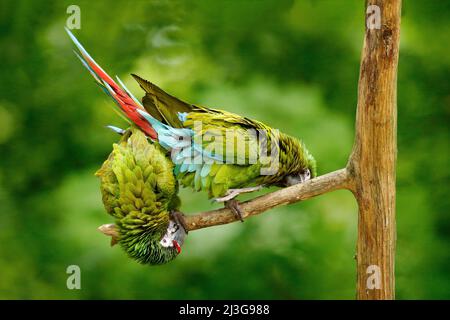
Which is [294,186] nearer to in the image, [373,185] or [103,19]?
[373,185]

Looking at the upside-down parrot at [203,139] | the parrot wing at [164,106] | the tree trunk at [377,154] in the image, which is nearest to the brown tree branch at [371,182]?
the tree trunk at [377,154]

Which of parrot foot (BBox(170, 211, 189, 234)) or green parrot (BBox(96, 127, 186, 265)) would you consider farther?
parrot foot (BBox(170, 211, 189, 234))

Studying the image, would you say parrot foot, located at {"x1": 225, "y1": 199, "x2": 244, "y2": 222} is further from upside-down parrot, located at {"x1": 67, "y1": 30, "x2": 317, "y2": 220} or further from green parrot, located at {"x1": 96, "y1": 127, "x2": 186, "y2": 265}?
green parrot, located at {"x1": 96, "y1": 127, "x2": 186, "y2": 265}

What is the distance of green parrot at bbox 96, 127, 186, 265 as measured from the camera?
157 centimetres

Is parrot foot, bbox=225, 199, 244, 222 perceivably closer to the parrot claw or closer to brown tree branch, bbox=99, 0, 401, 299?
brown tree branch, bbox=99, 0, 401, 299

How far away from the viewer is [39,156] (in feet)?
8.61

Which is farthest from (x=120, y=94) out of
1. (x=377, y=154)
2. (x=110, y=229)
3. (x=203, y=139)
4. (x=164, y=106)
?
(x=377, y=154)

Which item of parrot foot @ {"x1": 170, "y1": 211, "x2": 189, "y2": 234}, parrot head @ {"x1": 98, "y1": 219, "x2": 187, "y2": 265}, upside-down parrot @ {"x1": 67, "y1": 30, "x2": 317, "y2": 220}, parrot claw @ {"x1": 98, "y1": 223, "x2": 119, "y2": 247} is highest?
upside-down parrot @ {"x1": 67, "y1": 30, "x2": 317, "y2": 220}

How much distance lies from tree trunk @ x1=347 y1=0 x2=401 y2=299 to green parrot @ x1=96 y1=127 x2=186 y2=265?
0.56m

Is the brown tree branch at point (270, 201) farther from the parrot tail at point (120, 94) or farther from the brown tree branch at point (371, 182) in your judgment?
the parrot tail at point (120, 94)

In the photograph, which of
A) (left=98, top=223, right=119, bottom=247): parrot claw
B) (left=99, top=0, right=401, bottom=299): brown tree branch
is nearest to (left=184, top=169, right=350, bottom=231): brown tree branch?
(left=99, top=0, right=401, bottom=299): brown tree branch

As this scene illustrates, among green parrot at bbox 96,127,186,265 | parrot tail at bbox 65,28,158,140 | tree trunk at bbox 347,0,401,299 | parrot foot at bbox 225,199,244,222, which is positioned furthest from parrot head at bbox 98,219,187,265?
tree trunk at bbox 347,0,401,299

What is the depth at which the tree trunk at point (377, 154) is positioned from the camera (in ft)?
5.02

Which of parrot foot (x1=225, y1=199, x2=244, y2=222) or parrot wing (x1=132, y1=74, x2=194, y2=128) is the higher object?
parrot wing (x1=132, y1=74, x2=194, y2=128)
